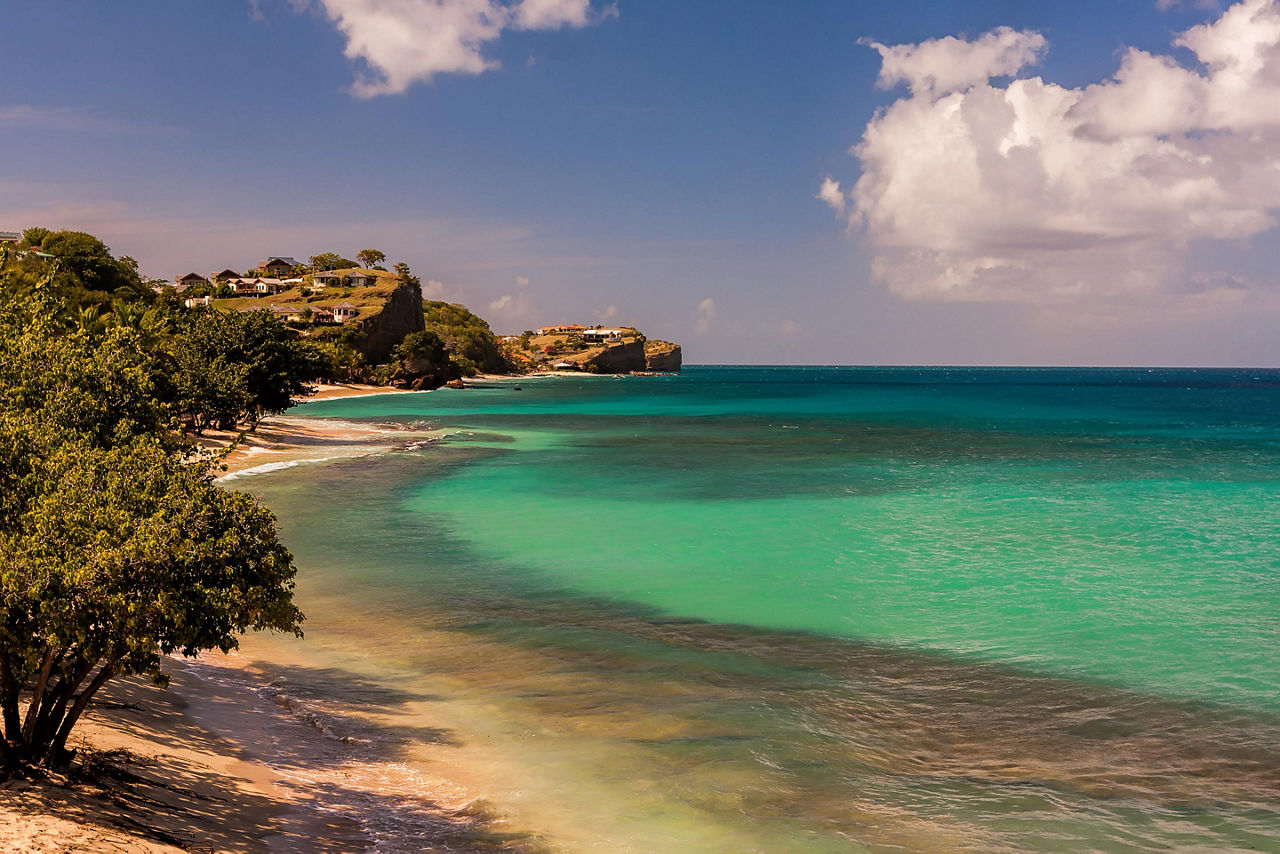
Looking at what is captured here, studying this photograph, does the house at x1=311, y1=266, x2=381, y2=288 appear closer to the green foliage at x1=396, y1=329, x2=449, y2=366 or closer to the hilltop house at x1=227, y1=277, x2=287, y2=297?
the hilltop house at x1=227, y1=277, x2=287, y2=297

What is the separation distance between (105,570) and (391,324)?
16233 centimetres

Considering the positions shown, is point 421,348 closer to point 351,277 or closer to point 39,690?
point 351,277

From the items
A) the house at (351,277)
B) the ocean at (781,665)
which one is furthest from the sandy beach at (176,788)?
the house at (351,277)

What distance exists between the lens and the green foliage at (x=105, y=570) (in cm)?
825

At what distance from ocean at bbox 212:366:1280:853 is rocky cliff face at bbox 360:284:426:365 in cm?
12051

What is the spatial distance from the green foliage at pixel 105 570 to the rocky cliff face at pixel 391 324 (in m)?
153

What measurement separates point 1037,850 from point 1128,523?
28433 millimetres

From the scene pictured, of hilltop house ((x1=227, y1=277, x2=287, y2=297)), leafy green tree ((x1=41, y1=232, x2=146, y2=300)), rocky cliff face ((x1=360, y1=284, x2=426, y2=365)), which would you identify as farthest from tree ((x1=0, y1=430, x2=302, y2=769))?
hilltop house ((x1=227, y1=277, x2=287, y2=297))

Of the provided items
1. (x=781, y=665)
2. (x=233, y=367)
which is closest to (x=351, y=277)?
(x=233, y=367)

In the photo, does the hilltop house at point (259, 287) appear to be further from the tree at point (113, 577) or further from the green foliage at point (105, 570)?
the tree at point (113, 577)

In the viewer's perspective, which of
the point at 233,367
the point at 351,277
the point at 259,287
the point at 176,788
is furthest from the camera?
the point at 259,287

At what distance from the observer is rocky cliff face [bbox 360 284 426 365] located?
157m

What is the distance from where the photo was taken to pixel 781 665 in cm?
1727

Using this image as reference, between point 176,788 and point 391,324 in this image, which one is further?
point 391,324
